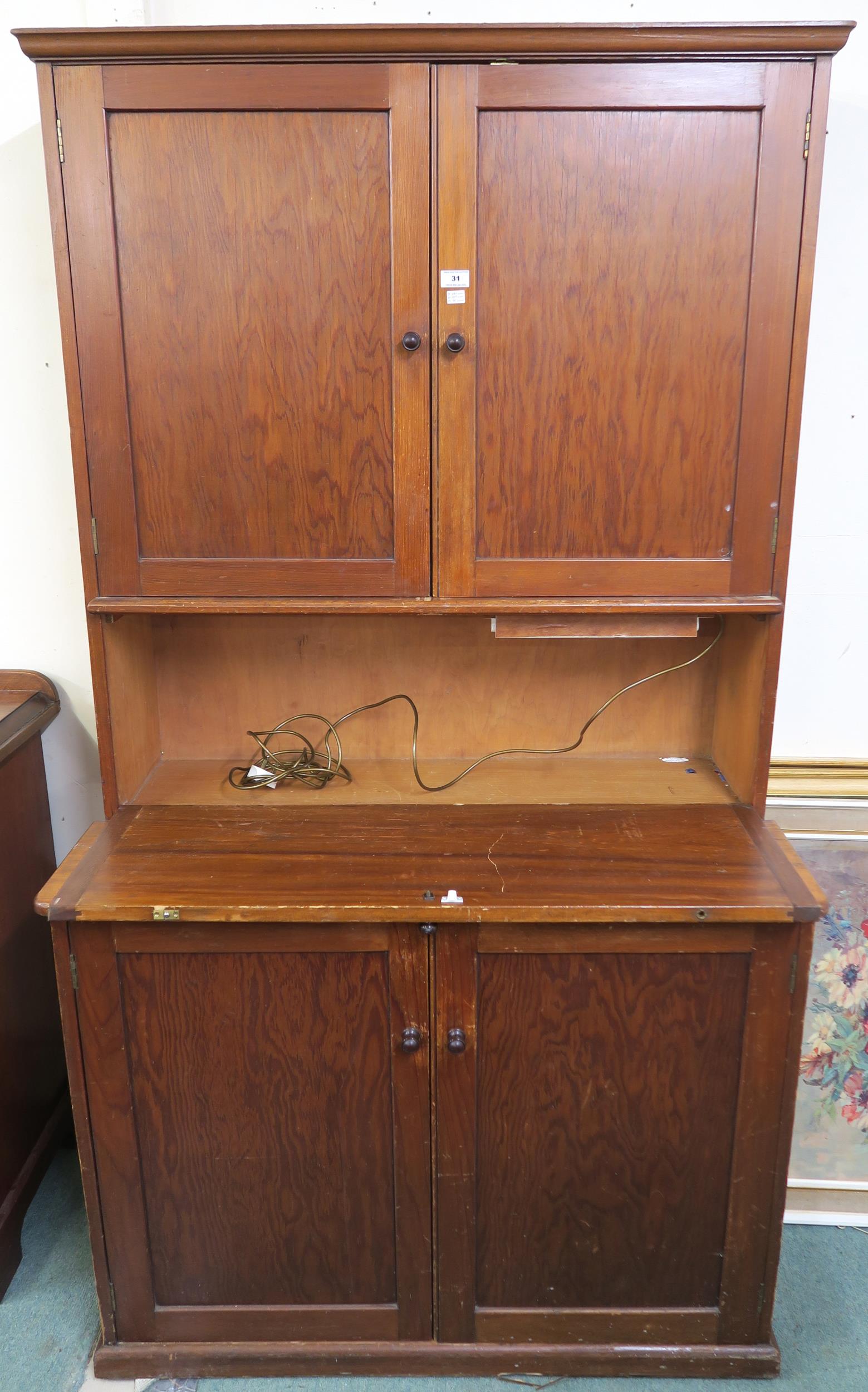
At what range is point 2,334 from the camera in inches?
68.8

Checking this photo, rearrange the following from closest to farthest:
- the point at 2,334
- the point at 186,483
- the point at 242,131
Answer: the point at 242,131
the point at 186,483
the point at 2,334

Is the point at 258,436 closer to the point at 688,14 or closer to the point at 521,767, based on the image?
the point at 521,767

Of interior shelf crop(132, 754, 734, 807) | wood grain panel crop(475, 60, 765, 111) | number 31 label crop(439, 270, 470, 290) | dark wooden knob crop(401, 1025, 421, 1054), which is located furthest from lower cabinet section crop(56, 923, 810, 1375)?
wood grain panel crop(475, 60, 765, 111)

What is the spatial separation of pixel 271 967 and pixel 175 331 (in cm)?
94

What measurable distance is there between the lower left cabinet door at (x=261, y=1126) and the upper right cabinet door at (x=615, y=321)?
631 millimetres

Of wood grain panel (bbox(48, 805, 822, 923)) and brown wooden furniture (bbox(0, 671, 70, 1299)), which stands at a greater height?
wood grain panel (bbox(48, 805, 822, 923))

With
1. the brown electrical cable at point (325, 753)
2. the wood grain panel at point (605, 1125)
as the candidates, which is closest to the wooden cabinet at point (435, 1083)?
the wood grain panel at point (605, 1125)

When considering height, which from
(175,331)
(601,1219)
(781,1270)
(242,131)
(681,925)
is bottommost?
(781,1270)

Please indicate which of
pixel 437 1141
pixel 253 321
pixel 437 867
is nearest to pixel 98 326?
pixel 253 321

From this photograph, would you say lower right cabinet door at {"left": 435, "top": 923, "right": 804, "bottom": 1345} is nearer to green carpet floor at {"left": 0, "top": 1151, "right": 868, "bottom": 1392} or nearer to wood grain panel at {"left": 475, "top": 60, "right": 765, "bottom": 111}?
green carpet floor at {"left": 0, "top": 1151, "right": 868, "bottom": 1392}

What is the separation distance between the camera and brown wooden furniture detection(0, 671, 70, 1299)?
1730mm

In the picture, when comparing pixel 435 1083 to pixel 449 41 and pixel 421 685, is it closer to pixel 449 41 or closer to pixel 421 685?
pixel 421 685

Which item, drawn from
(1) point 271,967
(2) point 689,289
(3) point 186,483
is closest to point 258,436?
(3) point 186,483

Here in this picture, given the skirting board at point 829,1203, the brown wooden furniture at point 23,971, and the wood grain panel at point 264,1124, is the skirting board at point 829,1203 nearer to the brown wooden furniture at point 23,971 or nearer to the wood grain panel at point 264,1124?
the wood grain panel at point 264,1124
